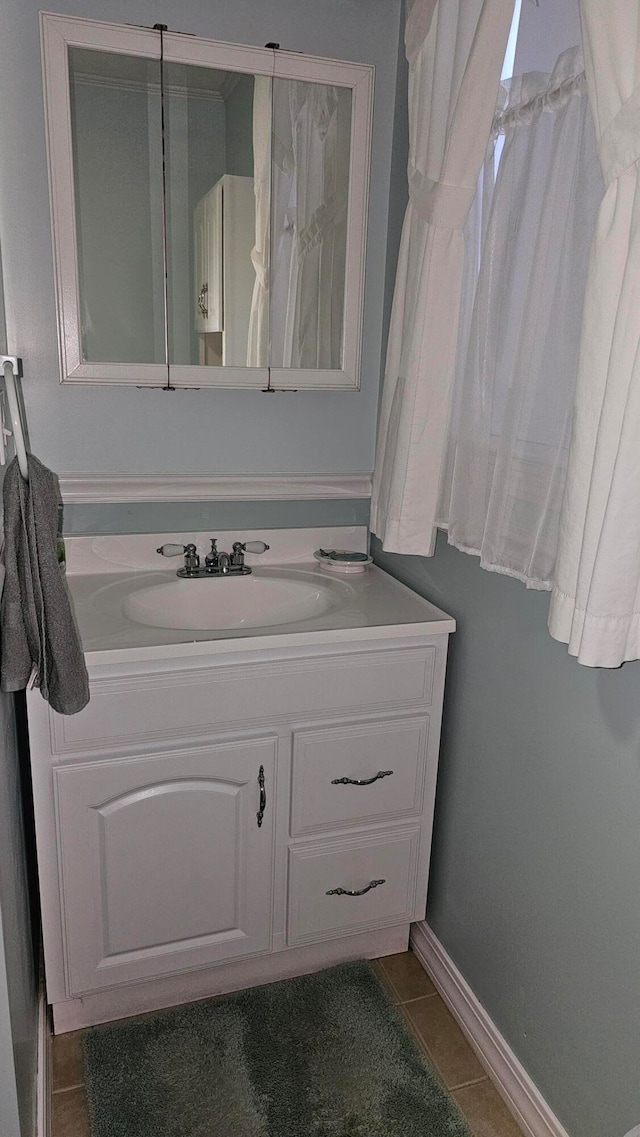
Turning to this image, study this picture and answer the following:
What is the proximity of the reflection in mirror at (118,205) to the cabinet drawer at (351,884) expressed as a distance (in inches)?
43.1

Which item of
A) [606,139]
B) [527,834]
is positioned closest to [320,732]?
[527,834]

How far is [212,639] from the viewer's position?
1443mm

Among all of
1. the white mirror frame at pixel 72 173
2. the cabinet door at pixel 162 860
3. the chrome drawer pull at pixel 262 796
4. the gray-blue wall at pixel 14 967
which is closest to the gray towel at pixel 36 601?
the gray-blue wall at pixel 14 967

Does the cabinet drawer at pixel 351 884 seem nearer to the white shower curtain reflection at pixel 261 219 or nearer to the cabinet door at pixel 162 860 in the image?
the cabinet door at pixel 162 860

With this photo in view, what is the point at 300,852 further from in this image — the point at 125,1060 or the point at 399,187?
the point at 399,187

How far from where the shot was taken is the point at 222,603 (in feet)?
6.02

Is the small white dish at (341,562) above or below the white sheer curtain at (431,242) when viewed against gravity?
below

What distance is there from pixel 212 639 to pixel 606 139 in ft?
3.16

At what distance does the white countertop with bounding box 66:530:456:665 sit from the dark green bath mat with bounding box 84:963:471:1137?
2.58ft

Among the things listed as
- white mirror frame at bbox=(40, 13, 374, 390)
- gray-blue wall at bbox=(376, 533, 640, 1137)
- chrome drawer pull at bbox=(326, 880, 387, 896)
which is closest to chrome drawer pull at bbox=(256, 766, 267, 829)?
chrome drawer pull at bbox=(326, 880, 387, 896)

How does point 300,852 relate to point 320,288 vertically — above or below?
below

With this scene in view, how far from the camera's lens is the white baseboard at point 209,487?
1.76m

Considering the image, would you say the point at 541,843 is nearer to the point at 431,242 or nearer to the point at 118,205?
the point at 431,242

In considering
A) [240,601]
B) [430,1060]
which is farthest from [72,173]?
[430,1060]
